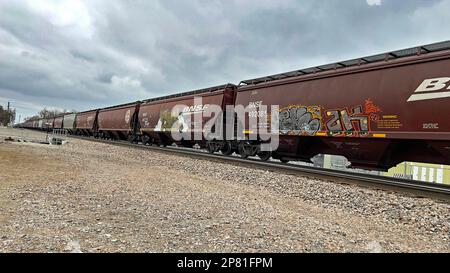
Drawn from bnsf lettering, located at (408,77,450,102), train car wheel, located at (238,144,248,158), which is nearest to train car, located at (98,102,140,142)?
train car wheel, located at (238,144,248,158)

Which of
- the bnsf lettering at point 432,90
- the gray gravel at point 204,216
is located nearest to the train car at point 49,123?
the gray gravel at point 204,216

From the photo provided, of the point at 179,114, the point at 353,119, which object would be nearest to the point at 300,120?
the point at 353,119

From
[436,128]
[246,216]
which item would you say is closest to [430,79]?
[436,128]

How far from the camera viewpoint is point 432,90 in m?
8.48

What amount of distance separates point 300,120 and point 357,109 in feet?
7.91

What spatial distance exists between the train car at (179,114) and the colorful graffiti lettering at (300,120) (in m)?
4.64

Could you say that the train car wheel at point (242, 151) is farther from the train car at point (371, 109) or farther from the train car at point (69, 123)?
the train car at point (69, 123)

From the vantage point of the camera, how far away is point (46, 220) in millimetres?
4828

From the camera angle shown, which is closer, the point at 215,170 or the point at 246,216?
the point at 246,216

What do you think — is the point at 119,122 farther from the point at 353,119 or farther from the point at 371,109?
the point at 371,109

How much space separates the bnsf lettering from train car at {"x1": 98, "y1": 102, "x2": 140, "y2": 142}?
23.2 meters

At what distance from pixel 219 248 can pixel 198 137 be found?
48.3 feet

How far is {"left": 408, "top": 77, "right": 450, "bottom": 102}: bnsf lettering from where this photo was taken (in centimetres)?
819
